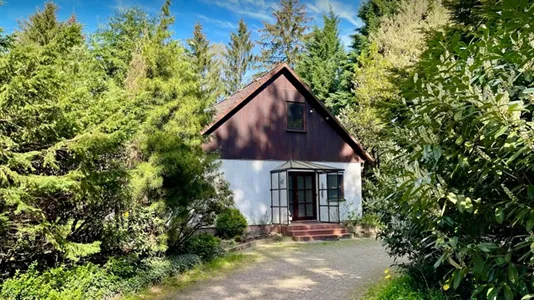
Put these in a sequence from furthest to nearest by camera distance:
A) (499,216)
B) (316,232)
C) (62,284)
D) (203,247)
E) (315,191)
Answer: (315,191) → (316,232) → (203,247) → (62,284) → (499,216)

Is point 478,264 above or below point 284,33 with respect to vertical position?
below

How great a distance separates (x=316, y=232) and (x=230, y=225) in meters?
3.52

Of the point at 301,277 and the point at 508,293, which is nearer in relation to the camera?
the point at 508,293

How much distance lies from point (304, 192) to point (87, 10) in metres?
10.1

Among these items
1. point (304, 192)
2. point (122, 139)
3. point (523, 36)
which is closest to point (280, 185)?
point (304, 192)

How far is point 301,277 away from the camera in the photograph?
7.98 m

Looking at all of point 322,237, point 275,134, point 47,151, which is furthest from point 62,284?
point 275,134

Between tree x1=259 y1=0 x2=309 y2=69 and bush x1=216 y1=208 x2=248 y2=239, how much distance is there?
75.0ft

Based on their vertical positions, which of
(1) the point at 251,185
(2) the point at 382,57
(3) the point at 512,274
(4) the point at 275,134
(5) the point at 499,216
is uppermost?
(2) the point at 382,57

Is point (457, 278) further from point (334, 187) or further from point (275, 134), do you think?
point (334, 187)

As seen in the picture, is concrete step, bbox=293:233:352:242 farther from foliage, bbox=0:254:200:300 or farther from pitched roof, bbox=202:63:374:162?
foliage, bbox=0:254:200:300

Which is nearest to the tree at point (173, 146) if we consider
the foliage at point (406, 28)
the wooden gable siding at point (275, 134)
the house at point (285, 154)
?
the house at point (285, 154)

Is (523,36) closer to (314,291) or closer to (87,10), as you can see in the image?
(314,291)

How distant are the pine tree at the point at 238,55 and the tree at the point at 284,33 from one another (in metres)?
1.43
